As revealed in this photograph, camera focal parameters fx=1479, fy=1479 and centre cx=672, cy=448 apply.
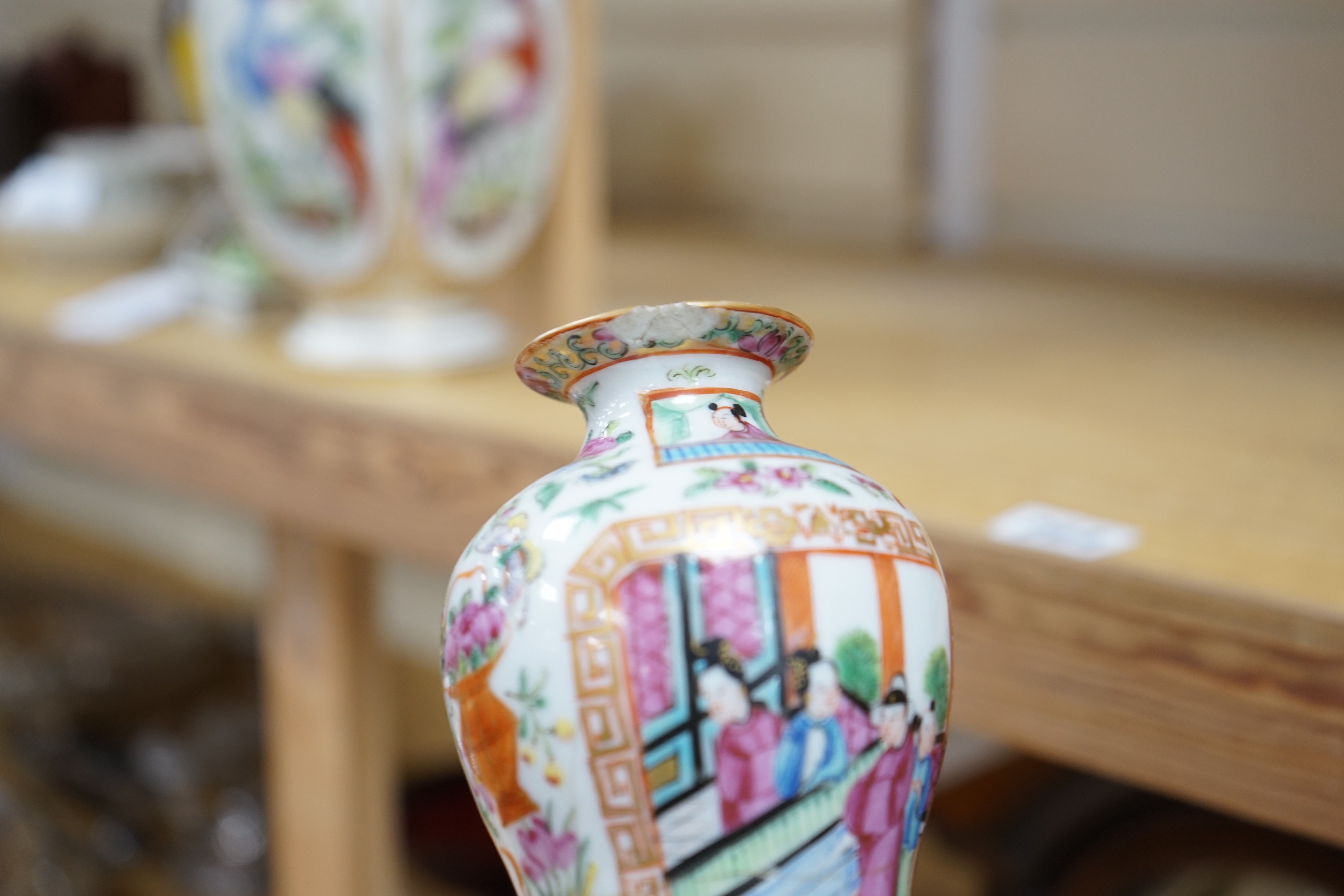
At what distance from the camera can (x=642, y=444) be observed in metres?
0.38

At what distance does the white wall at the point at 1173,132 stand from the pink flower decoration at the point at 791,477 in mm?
1150

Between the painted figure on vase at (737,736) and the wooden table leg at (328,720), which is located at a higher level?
the painted figure on vase at (737,736)

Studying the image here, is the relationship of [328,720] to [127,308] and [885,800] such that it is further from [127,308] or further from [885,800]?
[885,800]

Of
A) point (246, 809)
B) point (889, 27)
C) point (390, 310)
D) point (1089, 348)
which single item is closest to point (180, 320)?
point (390, 310)

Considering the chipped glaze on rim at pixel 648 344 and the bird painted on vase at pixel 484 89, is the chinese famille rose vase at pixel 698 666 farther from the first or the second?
the bird painted on vase at pixel 484 89

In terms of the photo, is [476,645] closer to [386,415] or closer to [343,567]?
[386,415]

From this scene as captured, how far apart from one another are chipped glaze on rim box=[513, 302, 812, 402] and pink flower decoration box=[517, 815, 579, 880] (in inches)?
4.6

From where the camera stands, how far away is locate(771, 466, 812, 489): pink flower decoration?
36 cm

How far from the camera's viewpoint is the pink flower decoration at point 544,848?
0.36 m

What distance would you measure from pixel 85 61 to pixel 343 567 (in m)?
1.48

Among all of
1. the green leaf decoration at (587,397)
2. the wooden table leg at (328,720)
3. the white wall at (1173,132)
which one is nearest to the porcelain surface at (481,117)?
the wooden table leg at (328,720)

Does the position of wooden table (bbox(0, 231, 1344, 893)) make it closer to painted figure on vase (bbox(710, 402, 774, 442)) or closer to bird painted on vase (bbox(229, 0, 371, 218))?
bird painted on vase (bbox(229, 0, 371, 218))

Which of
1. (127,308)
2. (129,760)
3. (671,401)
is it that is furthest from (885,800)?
(129,760)

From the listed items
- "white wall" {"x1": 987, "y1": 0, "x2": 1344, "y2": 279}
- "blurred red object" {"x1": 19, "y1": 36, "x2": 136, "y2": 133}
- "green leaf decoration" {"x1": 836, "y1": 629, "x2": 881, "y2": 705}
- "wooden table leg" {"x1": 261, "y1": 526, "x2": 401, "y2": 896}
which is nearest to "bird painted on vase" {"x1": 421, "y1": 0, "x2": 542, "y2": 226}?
"wooden table leg" {"x1": 261, "y1": 526, "x2": 401, "y2": 896}
